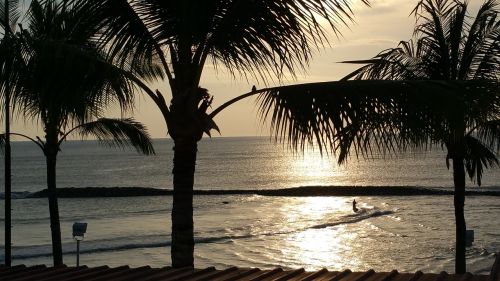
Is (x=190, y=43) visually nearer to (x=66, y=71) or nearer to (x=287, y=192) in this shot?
(x=66, y=71)

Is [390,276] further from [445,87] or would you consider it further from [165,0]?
[165,0]

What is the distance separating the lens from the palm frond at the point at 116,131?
16750 mm

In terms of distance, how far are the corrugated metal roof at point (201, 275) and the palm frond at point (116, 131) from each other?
29.8ft

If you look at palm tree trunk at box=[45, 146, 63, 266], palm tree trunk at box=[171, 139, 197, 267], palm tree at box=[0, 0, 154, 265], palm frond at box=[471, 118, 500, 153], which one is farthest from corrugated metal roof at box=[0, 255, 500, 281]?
palm tree trunk at box=[45, 146, 63, 266]

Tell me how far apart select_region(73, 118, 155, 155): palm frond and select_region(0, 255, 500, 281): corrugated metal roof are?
9092 millimetres

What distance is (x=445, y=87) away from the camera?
7348 millimetres

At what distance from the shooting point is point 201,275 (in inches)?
288

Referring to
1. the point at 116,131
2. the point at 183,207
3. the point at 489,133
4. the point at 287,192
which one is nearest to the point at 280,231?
the point at 116,131

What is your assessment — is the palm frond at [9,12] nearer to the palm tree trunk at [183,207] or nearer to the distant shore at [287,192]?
the palm tree trunk at [183,207]

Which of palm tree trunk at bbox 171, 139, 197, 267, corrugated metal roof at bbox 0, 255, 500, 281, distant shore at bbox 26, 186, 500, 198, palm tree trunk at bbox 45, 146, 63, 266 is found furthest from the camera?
distant shore at bbox 26, 186, 500, 198

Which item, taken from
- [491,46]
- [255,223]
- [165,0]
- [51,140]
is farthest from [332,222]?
[165,0]

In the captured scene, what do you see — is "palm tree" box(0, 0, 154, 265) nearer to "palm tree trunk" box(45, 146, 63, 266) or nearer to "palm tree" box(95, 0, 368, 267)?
"palm tree" box(95, 0, 368, 267)

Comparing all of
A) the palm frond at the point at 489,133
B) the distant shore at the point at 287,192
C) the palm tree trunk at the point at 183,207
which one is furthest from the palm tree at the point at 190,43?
the distant shore at the point at 287,192

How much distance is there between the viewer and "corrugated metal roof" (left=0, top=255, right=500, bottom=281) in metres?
6.99
